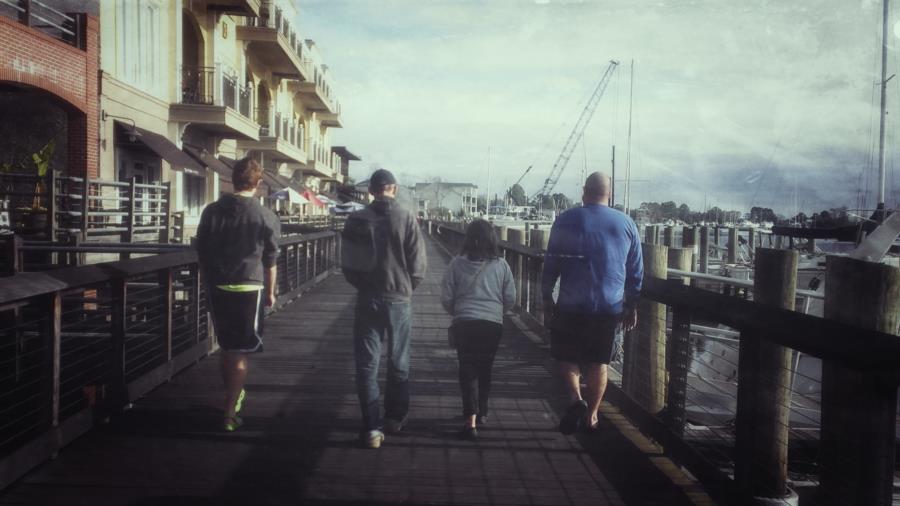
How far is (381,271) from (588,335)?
1.36m

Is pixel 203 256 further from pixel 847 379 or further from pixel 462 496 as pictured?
pixel 847 379

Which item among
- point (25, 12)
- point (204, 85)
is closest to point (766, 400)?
point (25, 12)

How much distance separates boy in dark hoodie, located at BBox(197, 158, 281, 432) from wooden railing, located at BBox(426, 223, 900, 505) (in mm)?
2543

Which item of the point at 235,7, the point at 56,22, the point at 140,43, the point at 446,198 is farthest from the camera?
the point at 446,198

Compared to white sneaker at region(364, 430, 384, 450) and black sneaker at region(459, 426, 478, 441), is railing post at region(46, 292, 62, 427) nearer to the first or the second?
white sneaker at region(364, 430, 384, 450)

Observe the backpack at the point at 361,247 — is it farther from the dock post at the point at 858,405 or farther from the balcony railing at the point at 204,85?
the balcony railing at the point at 204,85

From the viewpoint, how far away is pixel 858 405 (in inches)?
111

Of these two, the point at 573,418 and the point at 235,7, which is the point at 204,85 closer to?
the point at 235,7

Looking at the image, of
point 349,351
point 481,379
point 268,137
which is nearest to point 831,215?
point 268,137

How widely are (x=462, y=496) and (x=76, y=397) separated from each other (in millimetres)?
4834

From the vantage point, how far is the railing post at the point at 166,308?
6.21m

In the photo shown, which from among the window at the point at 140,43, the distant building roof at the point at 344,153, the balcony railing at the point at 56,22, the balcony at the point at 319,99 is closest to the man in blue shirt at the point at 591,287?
the balcony railing at the point at 56,22

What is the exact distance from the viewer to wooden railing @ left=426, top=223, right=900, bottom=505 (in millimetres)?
2750

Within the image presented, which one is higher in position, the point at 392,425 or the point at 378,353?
the point at 378,353
